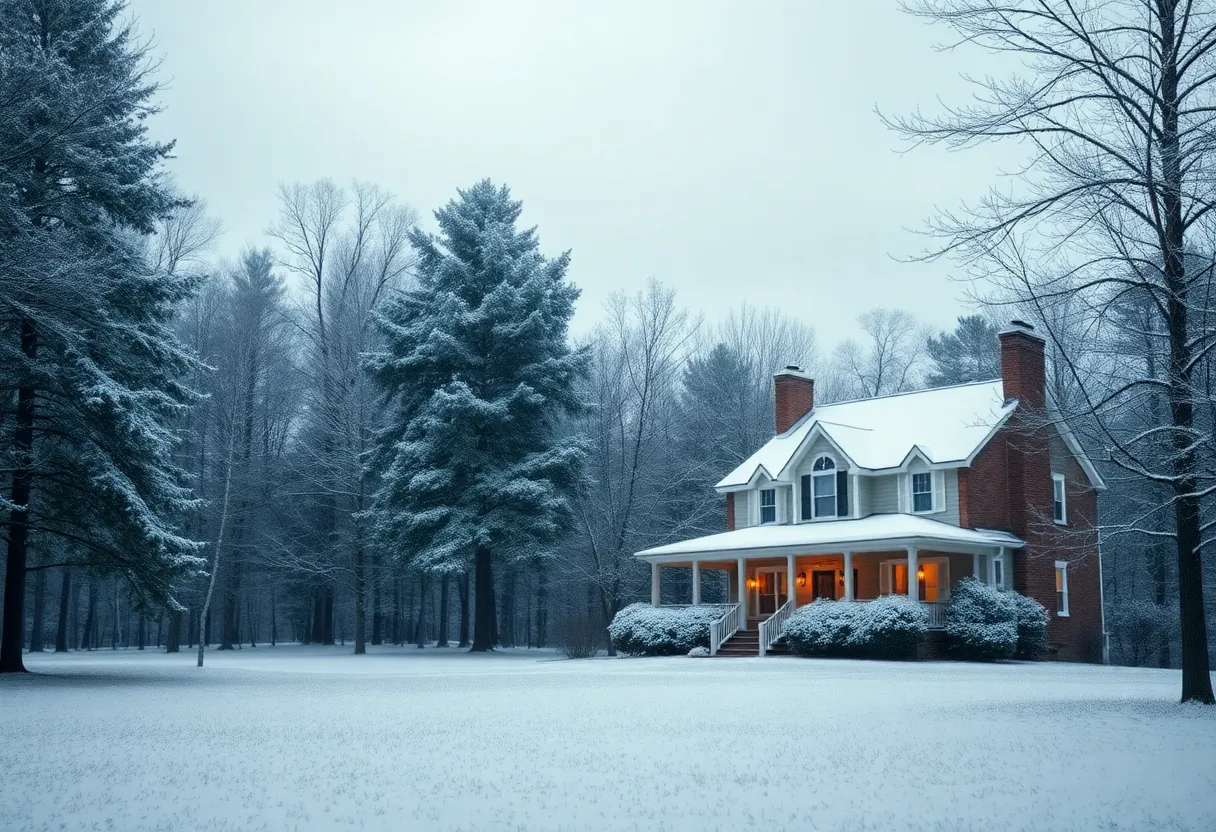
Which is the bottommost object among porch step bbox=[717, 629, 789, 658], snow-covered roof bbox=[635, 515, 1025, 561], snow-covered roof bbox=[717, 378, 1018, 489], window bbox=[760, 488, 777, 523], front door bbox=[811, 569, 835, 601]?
porch step bbox=[717, 629, 789, 658]

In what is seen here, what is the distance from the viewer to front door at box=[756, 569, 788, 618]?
34.5 meters

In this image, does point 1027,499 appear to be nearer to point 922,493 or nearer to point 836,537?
point 922,493

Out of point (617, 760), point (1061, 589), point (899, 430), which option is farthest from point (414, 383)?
point (617, 760)

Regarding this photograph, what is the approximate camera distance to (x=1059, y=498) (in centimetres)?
3309

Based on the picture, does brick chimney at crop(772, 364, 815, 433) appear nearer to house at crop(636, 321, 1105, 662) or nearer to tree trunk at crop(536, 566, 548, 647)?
house at crop(636, 321, 1105, 662)

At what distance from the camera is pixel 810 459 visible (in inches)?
1320

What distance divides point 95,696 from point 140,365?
747cm

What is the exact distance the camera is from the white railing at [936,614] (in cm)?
2819

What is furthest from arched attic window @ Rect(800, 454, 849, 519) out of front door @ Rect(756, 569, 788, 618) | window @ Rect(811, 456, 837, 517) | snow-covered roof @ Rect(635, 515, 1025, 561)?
front door @ Rect(756, 569, 788, 618)

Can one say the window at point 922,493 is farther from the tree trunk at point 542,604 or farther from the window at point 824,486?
the tree trunk at point 542,604

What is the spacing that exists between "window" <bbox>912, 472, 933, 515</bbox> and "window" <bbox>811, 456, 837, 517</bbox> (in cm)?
237

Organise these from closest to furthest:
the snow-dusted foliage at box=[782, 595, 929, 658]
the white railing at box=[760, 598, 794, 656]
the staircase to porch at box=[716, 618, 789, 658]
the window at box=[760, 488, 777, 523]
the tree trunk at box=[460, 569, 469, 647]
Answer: the snow-dusted foliage at box=[782, 595, 929, 658] → the white railing at box=[760, 598, 794, 656] → the staircase to porch at box=[716, 618, 789, 658] → the window at box=[760, 488, 777, 523] → the tree trunk at box=[460, 569, 469, 647]

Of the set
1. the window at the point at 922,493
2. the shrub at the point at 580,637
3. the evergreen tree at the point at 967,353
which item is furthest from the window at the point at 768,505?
the evergreen tree at the point at 967,353

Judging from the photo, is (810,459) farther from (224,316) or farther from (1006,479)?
(224,316)
